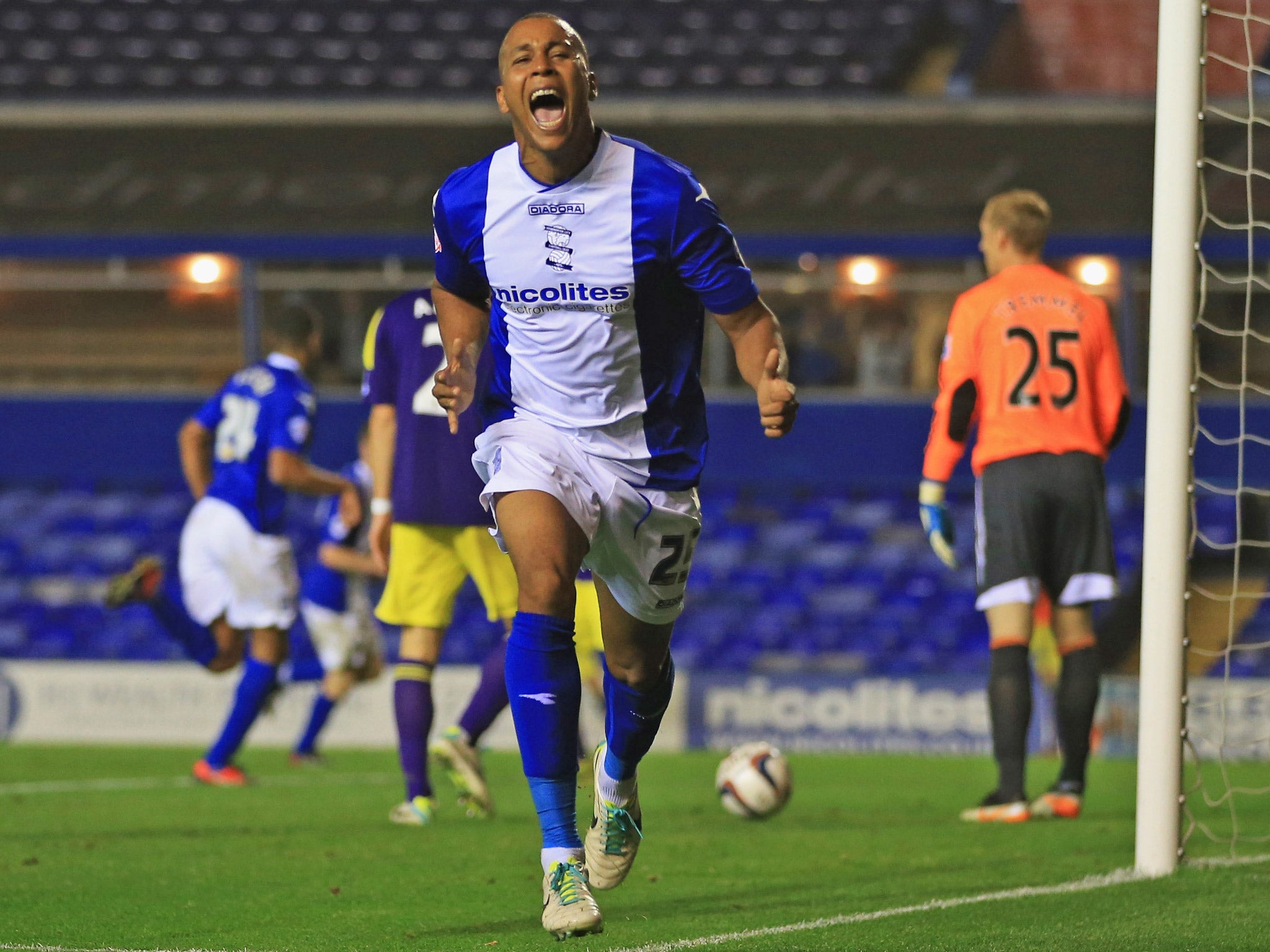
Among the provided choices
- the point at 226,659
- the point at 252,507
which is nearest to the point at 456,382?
the point at 252,507

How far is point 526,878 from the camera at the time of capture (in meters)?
4.58

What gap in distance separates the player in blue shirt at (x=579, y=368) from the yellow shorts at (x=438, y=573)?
7.01 feet

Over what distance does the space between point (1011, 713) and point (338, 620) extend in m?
4.65

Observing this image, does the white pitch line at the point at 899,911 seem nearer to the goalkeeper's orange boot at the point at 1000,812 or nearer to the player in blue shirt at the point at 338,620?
the goalkeeper's orange boot at the point at 1000,812

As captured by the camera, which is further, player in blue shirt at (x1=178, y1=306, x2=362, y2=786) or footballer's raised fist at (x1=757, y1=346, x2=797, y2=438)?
player in blue shirt at (x1=178, y1=306, x2=362, y2=786)

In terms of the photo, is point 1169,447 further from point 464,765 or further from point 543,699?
point 464,765

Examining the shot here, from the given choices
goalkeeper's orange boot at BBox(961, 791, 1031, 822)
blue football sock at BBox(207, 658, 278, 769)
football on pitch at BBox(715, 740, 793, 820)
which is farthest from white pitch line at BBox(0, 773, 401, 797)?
goalkeeper's orange boot at BBox(961, 791, 1031, 822)

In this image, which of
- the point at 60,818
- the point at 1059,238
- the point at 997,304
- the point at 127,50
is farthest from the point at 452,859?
the point at 127,50

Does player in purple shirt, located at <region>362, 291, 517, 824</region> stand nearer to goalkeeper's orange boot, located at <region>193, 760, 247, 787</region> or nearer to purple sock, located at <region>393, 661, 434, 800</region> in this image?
purple sock, located at <region>393, 661, 434, 800</region>

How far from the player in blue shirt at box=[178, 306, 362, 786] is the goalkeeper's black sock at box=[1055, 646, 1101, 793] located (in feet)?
10.9

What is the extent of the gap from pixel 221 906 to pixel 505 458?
130cm

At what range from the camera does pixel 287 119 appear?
55.3 ft

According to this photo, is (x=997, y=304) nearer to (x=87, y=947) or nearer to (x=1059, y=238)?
(x=87, y=947)

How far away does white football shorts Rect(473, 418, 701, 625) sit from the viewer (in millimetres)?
3688
